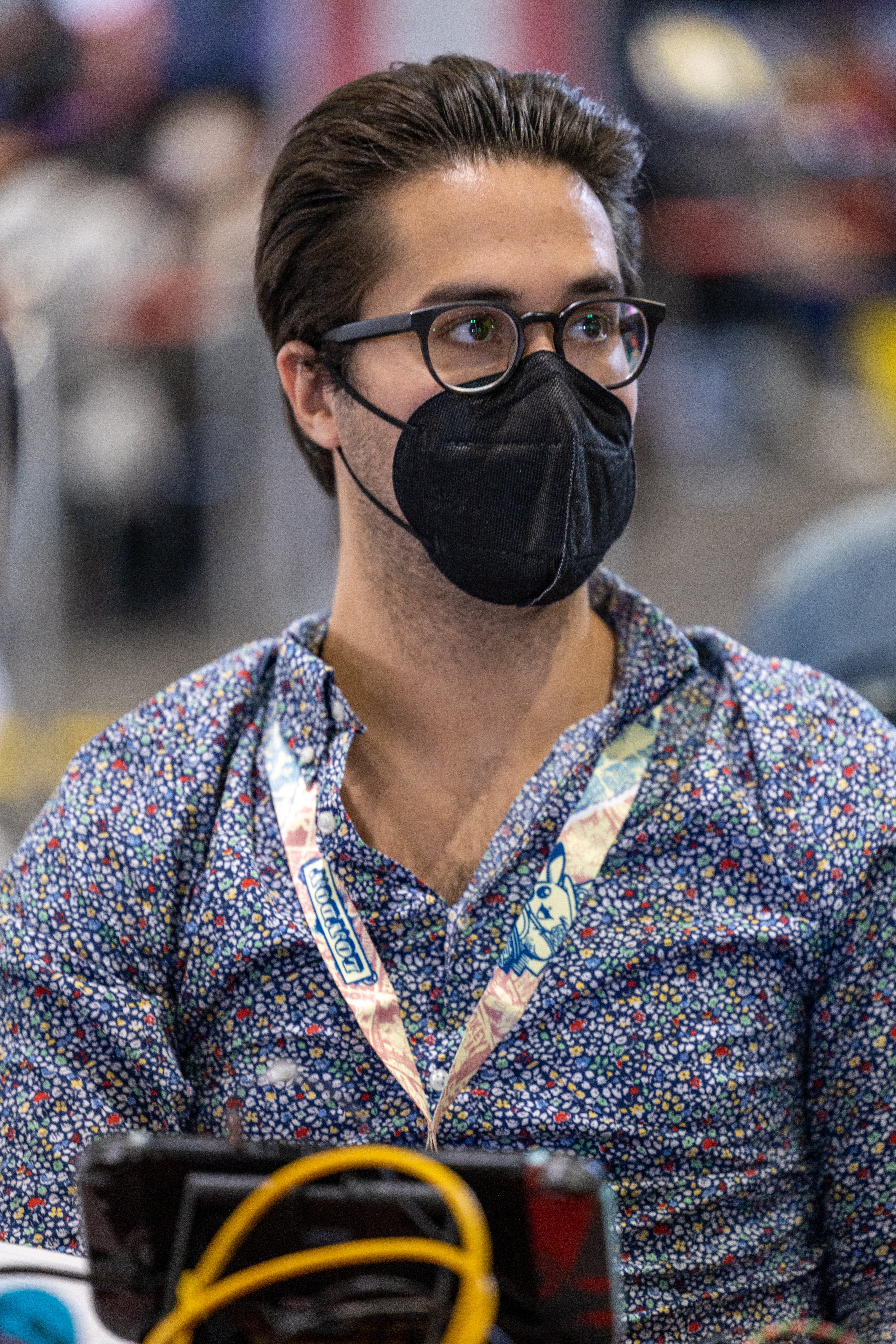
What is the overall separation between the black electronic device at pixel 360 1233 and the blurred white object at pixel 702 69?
6728 mm

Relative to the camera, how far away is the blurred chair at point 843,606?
2223 mm

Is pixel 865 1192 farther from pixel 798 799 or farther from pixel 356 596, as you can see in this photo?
pixel 356 596

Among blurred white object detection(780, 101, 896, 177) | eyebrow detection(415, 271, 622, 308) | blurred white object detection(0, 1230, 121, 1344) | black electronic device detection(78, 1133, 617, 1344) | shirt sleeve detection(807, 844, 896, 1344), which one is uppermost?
blurred white object detection(780, 101, 896, 177)

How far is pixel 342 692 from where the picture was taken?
1.58 meters

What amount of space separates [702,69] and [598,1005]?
653 centimetres

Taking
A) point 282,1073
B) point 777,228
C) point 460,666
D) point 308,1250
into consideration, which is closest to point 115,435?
point 777,228

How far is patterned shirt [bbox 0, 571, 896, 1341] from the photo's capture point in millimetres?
1365

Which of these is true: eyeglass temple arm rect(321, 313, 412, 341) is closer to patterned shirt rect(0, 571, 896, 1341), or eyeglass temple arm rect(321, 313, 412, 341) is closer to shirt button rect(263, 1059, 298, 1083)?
patterned shirt rect(0, 571, 896, 1341)

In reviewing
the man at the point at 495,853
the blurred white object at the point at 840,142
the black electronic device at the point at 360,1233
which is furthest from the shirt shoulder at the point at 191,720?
the blurred white object at the point at 840,142

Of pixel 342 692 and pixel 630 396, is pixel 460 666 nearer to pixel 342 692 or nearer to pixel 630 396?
pixel 342 692

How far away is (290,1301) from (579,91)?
1324mm

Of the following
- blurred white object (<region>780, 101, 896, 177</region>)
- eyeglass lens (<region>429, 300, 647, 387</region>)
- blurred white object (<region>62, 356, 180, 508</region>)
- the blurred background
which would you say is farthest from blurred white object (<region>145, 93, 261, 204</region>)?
eyeglass lens (<region>429, 300, 647, 387</region>)

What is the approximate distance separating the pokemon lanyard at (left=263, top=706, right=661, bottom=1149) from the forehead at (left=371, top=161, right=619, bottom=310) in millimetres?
489

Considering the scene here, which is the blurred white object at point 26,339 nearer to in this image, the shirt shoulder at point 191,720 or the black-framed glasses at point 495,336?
the shirt shoulder at point 191,720
